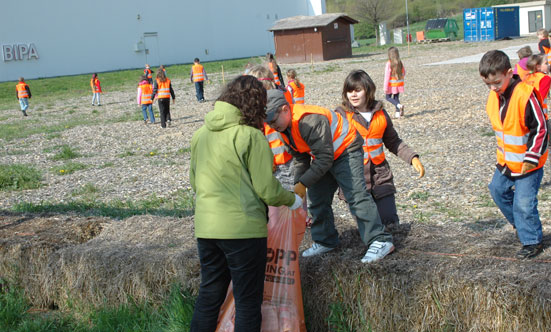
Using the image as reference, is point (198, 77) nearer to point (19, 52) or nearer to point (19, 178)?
point (19, 178)

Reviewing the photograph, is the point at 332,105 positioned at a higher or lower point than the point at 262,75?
lower

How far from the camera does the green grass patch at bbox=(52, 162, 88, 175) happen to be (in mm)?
10805

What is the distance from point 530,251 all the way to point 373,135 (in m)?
1.32

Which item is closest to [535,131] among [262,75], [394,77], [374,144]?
[374,144]

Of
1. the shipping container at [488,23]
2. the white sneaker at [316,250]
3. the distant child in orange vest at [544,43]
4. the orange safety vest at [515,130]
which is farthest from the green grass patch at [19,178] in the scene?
the shipping container at [488,23]

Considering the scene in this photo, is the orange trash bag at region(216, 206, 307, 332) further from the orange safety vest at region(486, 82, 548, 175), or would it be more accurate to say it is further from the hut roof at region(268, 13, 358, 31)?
the hut roof at region(268, 13, 358, 31)

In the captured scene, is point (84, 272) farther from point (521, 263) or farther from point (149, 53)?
point (149, 53)

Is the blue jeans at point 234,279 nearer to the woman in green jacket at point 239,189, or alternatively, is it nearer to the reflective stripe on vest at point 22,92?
the woman in green jacket at point 239,189

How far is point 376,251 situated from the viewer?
12.5ft

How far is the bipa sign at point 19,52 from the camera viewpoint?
143ft

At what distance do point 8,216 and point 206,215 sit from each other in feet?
13.5

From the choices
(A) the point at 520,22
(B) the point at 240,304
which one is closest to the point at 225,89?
(B) the point at 240,304

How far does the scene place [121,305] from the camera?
446 centimetres

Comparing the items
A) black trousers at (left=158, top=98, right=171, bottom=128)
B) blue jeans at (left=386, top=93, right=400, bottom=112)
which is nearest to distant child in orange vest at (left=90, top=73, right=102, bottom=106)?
black trousers at (left=158, top=98, right=171, bottom=128)
